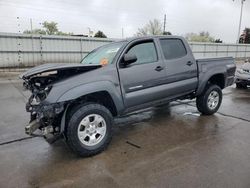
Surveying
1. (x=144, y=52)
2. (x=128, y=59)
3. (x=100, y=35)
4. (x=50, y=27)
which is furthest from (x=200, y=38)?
(x=128, y=59)

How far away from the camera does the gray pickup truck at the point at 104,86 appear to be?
136 inches

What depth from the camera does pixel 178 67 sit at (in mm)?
4930

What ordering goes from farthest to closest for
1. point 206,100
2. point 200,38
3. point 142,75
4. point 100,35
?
point 200,38 < point 100,35 < point 206,100 < point 142,75

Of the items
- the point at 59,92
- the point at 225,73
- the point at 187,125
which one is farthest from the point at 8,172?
the point at 225,73

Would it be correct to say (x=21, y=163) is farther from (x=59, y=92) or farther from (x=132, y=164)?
(x=132, y=164)

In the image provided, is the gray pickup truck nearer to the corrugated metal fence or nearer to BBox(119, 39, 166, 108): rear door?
BBox(119, 39, 166, 108): rear door

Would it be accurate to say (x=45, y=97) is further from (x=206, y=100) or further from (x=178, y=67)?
(x=206, y=100)

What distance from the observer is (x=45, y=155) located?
3.81 m

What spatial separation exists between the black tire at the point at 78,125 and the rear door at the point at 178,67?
5.26ft

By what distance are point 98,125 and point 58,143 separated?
3.43ft

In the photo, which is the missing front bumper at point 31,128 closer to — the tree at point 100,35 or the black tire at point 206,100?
the black tire at point 206,100

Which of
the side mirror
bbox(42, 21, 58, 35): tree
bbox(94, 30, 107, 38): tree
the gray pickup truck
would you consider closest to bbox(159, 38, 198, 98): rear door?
the gray pickup truck

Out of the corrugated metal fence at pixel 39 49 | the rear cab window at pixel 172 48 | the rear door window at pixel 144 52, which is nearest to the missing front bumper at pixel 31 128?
the rear door window at pixel 144 52

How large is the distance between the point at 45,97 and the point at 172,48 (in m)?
2.96
